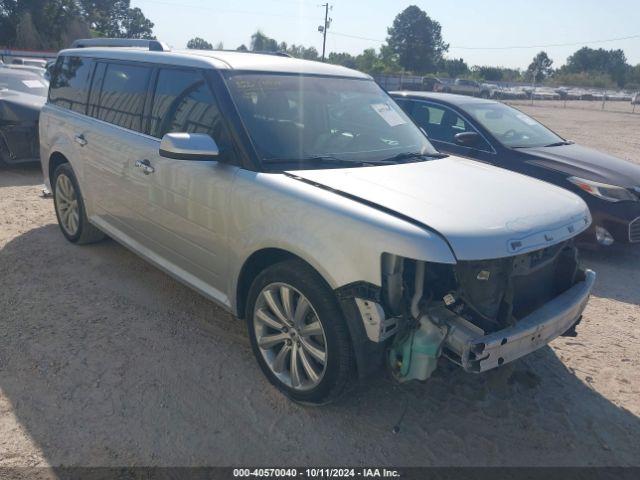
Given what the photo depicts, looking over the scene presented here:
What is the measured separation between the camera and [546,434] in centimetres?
298

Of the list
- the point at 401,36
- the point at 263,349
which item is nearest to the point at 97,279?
the point at 263,349

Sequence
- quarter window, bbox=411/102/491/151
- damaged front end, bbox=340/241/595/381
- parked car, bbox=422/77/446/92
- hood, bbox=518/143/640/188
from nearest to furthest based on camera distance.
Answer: damaged front end, bbox=340/241/595/381
hood, bbox=518/143/640/188
quarter window, bbox=411/102/491/151
parked car, bbox=422/77/446/92

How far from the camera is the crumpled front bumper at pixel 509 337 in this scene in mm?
2568

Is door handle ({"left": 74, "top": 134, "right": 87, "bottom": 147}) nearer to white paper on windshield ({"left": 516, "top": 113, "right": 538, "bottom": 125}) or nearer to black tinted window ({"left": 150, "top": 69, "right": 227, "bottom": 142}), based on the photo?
black tinted window ({"left": 150, "top": 69, "right": 227, "bottom": 142})

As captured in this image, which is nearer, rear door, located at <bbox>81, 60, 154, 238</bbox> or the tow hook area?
the tow hook area

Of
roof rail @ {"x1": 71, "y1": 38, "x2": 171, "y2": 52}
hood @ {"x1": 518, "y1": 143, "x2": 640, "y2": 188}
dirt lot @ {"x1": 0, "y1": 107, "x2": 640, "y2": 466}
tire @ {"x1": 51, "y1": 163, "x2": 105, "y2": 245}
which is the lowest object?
dirt lot @ {"x1": 0, "y1": 107, "x2": 640, "y2": 466}

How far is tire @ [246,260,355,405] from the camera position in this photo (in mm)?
2789

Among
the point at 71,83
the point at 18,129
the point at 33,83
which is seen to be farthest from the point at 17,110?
the point at 71,83

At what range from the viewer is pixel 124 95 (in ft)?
14.3

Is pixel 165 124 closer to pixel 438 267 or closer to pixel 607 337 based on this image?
pixel 438 267

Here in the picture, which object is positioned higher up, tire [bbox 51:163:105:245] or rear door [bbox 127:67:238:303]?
rear door [bbox 127:67:238:303]

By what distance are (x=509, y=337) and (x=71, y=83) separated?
15.3ft

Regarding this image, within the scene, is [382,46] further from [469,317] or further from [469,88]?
[469,317]

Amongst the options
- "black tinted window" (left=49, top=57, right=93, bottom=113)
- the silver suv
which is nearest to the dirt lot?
the silver suv
